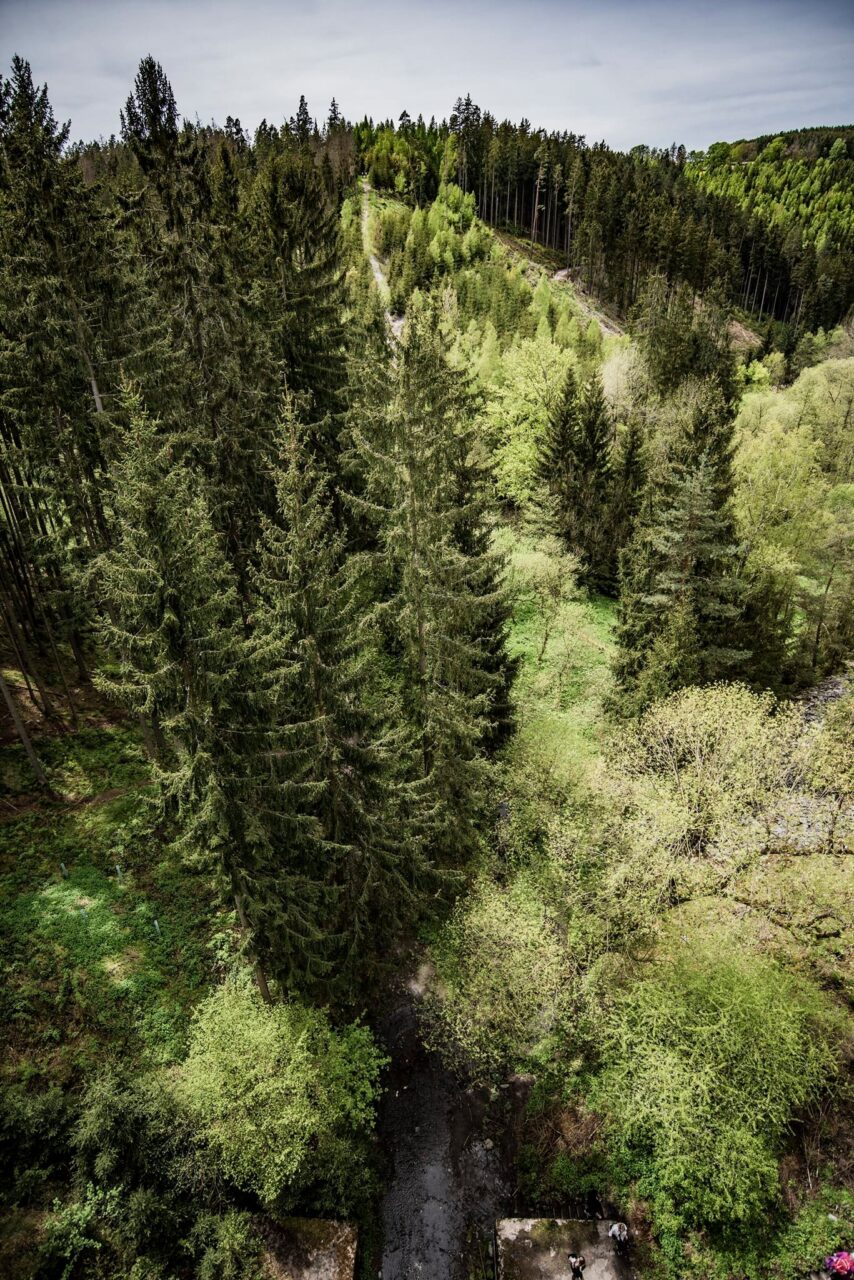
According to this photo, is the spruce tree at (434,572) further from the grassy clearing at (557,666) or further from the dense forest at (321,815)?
the grassy clearing at (557,666)

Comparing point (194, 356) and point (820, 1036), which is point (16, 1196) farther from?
point (194, 356)

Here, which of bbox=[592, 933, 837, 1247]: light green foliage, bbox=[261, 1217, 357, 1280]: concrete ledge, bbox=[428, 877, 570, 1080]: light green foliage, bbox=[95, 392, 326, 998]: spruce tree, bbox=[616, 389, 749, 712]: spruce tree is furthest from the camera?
bbox=[616, 389, 749, 712]: spruce tree

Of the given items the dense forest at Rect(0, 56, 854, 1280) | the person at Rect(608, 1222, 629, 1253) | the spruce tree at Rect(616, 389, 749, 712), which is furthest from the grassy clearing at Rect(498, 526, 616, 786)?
the person at Rect(608, 1222, 629, 1253)

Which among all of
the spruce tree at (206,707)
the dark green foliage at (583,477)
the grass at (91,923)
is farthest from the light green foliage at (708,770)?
the dark green foliage at (583,477)

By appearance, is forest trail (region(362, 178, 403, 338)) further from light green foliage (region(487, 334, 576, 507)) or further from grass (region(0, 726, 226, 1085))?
grass (region(0, 726, 226, 1085))

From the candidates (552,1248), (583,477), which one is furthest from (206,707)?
(583,477)
